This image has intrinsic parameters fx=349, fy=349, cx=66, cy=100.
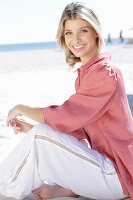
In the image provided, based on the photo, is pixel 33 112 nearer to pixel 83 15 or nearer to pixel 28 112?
pixel 28 112

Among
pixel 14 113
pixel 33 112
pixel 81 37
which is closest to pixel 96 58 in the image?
pixel 81 37

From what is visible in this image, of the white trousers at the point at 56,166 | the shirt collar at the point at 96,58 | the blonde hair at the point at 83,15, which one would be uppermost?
the blonde hair at the point at 83,15

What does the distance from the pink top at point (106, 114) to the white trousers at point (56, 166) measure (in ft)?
0.21

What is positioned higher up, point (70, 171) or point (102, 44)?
point (102, 44)

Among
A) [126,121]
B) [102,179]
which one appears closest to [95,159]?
[102,179]

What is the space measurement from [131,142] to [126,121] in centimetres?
13

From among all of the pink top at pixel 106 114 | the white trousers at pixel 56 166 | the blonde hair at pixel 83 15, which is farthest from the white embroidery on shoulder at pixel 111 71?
the white trousers at pixel 56 166

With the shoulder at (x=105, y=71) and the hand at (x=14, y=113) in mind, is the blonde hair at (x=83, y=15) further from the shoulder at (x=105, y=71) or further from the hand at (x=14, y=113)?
the hand at (x=14, y=113)

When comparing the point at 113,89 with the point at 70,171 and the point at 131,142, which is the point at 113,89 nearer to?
the point at 131,142

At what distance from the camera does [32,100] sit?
5.78 metres

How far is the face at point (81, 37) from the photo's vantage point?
7.55 ft

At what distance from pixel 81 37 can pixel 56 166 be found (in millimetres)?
870

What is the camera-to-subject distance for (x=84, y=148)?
7.02 feet

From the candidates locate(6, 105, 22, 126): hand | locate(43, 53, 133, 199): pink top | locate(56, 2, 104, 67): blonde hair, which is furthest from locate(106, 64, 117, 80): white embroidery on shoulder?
locate(6, 105, 22, 126): hand
